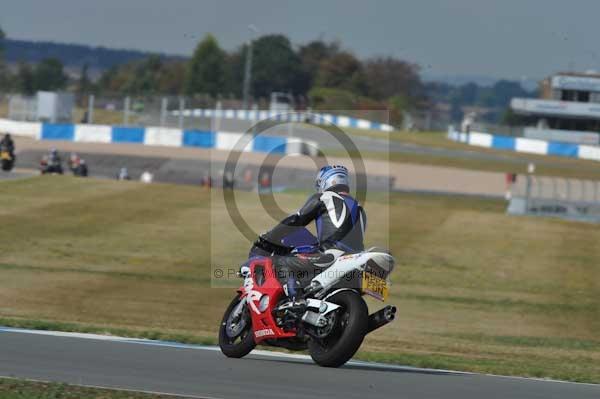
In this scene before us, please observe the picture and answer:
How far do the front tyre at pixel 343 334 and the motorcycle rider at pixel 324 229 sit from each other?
1.47 ft

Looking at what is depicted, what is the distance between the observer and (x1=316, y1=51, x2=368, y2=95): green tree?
360 ft

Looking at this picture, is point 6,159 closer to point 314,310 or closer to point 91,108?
point 91,108

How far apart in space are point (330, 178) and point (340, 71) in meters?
105

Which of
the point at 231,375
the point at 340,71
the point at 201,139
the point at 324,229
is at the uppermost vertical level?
the point at 340,71

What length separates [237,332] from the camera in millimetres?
9383

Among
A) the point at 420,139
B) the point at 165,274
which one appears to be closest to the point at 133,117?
the point at 420,139

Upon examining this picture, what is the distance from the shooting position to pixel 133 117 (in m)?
60.9

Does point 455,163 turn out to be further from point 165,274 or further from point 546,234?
point 165,274

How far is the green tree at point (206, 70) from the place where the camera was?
95.9m

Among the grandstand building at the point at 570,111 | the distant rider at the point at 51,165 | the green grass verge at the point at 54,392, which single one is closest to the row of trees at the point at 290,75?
the grandstand building at the point at 570,111

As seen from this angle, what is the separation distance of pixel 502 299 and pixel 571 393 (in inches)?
505

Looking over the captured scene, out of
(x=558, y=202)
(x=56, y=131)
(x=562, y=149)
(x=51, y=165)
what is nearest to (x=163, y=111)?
(x=56, y=131)

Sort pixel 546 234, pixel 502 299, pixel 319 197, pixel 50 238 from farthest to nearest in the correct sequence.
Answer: pixel 546 234 < pixel 50 238 < pixel 502 299 < pixel 319 197

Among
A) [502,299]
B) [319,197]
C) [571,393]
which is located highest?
[319,197]
